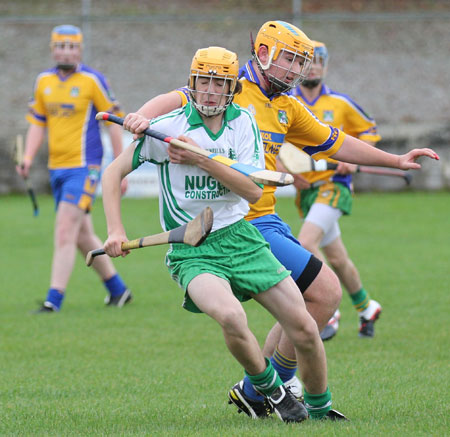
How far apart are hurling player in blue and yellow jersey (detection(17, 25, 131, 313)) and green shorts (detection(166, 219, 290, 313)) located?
4.05 metres

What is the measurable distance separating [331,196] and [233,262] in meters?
3.18

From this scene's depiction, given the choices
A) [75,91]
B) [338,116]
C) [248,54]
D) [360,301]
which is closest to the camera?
[360,301]

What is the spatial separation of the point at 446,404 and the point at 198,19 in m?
14.9

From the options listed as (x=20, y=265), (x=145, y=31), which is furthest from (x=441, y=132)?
(x=20, y=265)

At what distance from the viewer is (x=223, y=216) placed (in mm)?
4422

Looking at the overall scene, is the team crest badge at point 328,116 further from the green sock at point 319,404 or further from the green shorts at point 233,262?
the green sock at point 319,404

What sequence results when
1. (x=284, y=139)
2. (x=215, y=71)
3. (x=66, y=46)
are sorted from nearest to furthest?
(x=215, y=71) < (x=284, y=139) < (x=66, y=46)

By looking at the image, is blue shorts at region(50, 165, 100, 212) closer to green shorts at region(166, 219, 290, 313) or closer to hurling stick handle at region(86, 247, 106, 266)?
hurling stick handle at region(86, 247, 106, 266)

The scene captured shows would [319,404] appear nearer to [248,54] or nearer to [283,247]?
[283,247]

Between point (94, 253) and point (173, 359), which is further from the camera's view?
point (173, 359)

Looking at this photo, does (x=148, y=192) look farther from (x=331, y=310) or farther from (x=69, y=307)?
(x=331, y=310)

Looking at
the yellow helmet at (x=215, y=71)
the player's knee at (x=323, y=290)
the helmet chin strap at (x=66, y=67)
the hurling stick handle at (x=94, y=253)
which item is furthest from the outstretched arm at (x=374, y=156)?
the helmet chin strap at (x=66, y=67)

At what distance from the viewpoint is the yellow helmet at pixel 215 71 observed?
169 inches

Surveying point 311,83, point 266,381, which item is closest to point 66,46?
point 311,83
